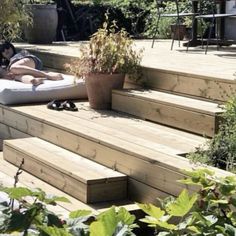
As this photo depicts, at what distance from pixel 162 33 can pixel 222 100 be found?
19.9 feet

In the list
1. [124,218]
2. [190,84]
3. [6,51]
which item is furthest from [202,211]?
[6,51]

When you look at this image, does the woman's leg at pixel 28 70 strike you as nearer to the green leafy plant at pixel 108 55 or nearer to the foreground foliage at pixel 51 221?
the green leafy plant at pixel 108 55

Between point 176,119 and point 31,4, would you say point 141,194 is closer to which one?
point 176,119

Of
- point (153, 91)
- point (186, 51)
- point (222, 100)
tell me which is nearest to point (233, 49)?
point (186, 51)

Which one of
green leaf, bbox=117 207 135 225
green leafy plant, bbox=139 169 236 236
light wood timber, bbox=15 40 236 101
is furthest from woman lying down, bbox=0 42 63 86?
green leaf, bbox=117 207 135 225

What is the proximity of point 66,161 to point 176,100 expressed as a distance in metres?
0.99

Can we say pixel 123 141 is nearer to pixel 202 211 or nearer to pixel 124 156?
pixel 124 156

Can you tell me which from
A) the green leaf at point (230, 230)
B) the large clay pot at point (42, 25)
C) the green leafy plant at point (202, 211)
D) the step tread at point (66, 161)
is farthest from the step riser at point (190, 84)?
the large clay pot at point (42, 25)

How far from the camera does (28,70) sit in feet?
20.3

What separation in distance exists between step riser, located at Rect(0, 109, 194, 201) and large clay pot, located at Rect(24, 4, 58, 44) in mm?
4183

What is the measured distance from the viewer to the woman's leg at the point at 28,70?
20.1 ft

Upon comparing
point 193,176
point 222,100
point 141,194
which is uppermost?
point 193,176

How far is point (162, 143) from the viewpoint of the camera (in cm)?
404

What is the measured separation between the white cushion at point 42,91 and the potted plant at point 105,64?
1.50 ft
